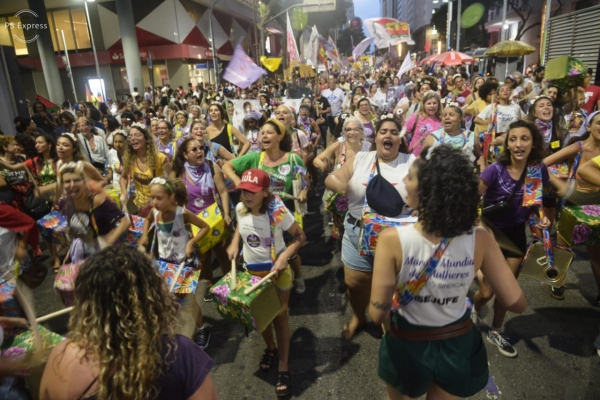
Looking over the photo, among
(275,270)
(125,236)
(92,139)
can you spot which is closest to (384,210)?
(275,270)

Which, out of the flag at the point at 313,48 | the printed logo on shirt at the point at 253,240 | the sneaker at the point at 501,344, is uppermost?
the flag at the point at 313,48

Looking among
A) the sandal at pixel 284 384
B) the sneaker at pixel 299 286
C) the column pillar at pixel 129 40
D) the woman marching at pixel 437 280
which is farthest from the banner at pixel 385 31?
the woman marching at pixel 437 280

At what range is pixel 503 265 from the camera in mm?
2068

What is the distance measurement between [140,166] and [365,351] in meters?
3.61

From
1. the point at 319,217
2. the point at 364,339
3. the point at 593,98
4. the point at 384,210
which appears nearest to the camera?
the point at 384,210

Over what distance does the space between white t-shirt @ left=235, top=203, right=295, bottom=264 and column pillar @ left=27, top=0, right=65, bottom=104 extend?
30.1m

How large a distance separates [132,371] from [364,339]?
2.93 metres

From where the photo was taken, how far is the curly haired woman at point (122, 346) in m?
1.45

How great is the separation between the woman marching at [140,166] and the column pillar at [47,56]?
90.2 ft

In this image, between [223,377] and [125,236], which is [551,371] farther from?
[125,236]

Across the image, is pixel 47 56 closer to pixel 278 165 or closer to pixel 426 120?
pixel 426 120

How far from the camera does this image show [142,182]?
5.16 m

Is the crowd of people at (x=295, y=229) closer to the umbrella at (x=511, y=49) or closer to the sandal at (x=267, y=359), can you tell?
the sandal at (x=267, y=359)

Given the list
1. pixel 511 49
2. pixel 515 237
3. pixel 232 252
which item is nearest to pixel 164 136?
pixel 232 252
